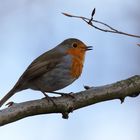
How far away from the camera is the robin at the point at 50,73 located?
3.80 m

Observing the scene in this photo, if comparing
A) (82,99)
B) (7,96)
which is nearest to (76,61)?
(7,96)

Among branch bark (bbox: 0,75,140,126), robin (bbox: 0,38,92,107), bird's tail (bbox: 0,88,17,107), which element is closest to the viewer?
branch bark (bbox: 0,75,140,126)

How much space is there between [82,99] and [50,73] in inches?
50.3

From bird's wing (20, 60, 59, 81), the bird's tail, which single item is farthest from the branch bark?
bird's wing (20, 60, 59, 81)

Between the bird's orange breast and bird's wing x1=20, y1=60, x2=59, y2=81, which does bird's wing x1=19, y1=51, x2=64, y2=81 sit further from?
the bird's orange breast

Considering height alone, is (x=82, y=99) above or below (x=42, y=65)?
above

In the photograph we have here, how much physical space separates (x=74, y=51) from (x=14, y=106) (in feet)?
6.78

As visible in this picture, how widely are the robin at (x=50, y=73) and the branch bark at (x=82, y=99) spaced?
3.03 feet

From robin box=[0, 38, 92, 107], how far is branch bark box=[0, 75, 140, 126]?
0.92 m

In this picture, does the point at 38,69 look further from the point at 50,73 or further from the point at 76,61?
the point at 76,61

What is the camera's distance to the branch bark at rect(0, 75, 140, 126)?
2.60 m

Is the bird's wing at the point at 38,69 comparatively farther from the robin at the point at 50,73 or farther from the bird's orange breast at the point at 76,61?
the bird's orange breast at the point at 76,61

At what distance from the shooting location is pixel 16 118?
8.05 ft

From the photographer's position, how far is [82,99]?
2.76 m
